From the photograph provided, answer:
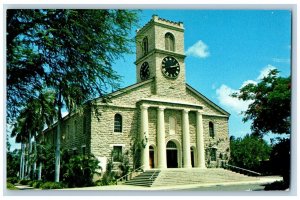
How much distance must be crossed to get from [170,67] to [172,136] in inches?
192

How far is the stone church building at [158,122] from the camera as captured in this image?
21.9m

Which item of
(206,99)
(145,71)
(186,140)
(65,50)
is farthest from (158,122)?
(65,50)

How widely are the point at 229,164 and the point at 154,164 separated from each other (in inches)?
246

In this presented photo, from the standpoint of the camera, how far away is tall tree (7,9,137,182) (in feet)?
33.4

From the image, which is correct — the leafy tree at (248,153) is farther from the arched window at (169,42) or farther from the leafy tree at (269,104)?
the leafy tree at (269,104)

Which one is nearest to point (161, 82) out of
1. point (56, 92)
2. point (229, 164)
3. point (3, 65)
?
point (229, 164)

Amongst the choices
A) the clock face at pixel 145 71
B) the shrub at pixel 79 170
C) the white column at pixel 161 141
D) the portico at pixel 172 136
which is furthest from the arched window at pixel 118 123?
the clock face at pixel 145 71

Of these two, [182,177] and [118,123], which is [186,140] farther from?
[118,123]

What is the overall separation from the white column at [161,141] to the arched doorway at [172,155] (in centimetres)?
130

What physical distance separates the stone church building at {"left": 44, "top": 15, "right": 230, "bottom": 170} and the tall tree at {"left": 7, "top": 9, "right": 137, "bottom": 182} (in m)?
10.3

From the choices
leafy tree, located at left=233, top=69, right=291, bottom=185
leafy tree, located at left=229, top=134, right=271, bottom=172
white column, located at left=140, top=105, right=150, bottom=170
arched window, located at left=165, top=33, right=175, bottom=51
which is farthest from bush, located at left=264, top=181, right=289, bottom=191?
arched window, located at left=165, top=33, right=175, bottom=51

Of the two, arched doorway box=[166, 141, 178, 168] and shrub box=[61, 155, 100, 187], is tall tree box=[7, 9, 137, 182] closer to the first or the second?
shrub box=[61, 155, 100, 187]

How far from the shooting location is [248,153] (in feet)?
85.0

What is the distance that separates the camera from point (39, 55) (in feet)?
34.5
